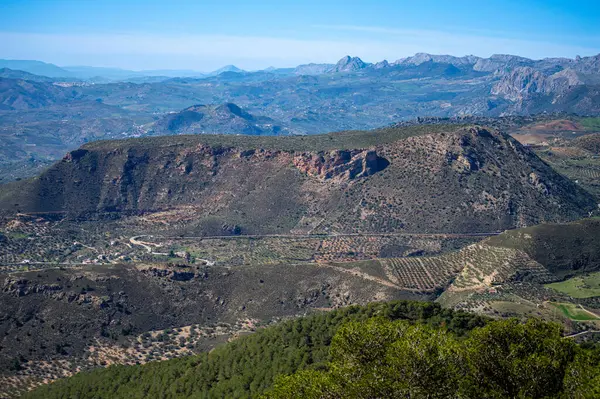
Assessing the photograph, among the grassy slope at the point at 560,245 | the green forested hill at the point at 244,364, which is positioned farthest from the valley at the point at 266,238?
the green forested hill at the point at 244,364

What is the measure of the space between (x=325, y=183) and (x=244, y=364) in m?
83.4

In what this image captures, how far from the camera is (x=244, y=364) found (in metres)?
50.8

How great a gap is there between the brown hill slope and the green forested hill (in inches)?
2428

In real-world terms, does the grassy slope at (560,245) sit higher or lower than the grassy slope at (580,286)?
higher

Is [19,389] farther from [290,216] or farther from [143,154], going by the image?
[143,154]

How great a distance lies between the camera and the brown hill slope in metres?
118

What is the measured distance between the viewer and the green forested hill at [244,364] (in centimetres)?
4725

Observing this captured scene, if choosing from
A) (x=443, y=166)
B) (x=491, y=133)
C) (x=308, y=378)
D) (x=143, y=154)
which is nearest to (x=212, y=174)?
(x=143, y=154)

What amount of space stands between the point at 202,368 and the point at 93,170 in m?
106

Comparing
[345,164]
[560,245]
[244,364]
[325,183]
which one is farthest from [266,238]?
[244,364]

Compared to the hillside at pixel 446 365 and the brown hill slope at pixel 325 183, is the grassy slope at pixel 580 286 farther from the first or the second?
the hillside at pixel 446 365

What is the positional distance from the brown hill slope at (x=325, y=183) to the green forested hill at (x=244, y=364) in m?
61.7

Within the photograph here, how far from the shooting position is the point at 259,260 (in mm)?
106188

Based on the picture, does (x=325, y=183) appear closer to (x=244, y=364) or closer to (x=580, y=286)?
(x=580, y=286)
